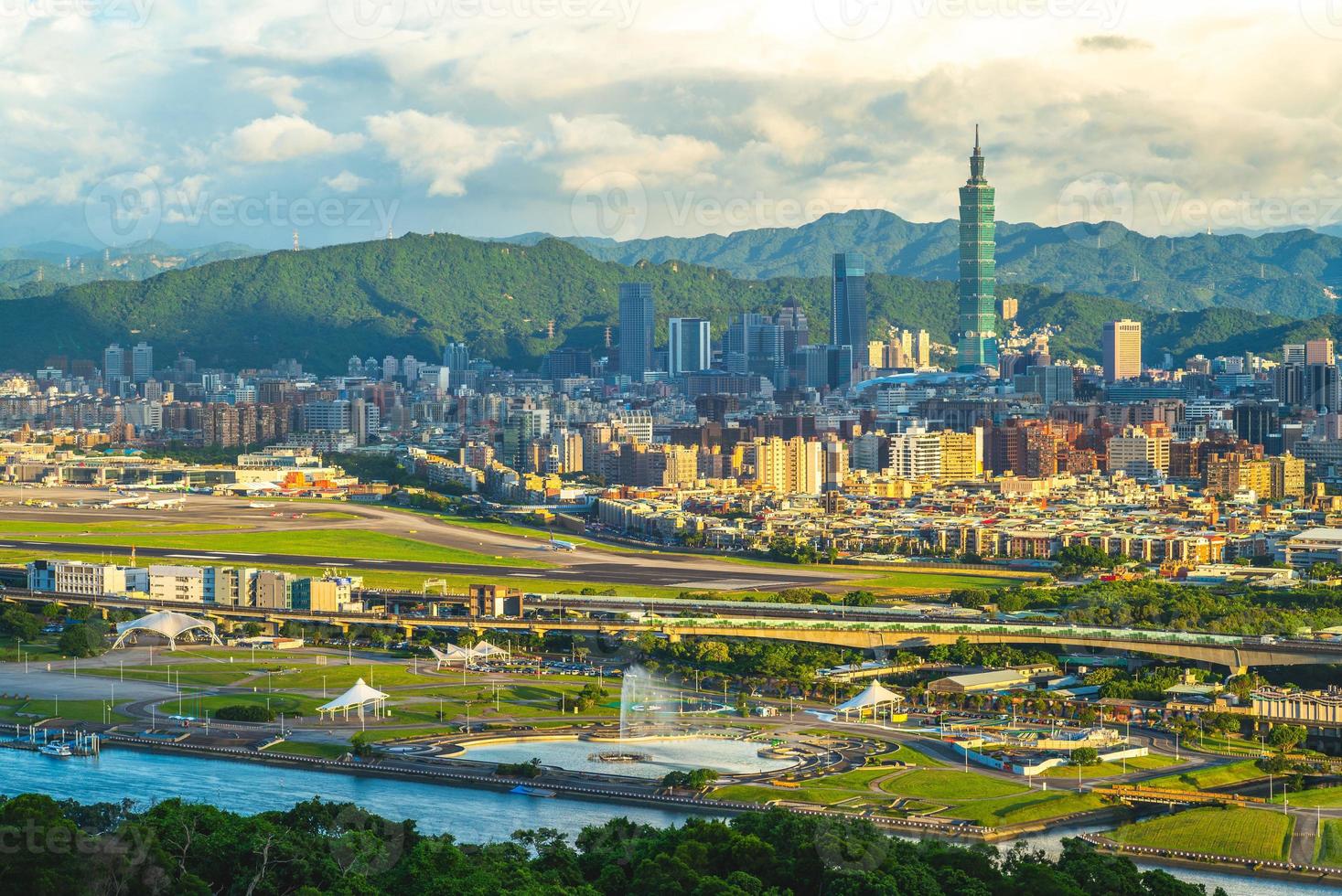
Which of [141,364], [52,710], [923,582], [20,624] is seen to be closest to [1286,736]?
[52,710]

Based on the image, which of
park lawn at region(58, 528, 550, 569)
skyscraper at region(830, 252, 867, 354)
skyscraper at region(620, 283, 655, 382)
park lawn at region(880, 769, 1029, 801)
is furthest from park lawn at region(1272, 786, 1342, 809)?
skyscraper at region(830, 252, 867, 354)

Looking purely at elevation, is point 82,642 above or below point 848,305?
below

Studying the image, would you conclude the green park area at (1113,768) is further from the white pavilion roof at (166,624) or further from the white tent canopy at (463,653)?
the white pavilion roof at (166,624)

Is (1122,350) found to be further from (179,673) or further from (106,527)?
(179,673)

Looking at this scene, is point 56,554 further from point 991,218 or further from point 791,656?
point 991,218

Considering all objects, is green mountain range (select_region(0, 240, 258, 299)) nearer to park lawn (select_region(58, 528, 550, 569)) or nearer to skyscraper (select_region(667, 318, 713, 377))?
skyscraper (select_region(667, 318, 713, 377))

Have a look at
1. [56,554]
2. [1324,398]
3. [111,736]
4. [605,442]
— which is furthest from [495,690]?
[1324,398]
